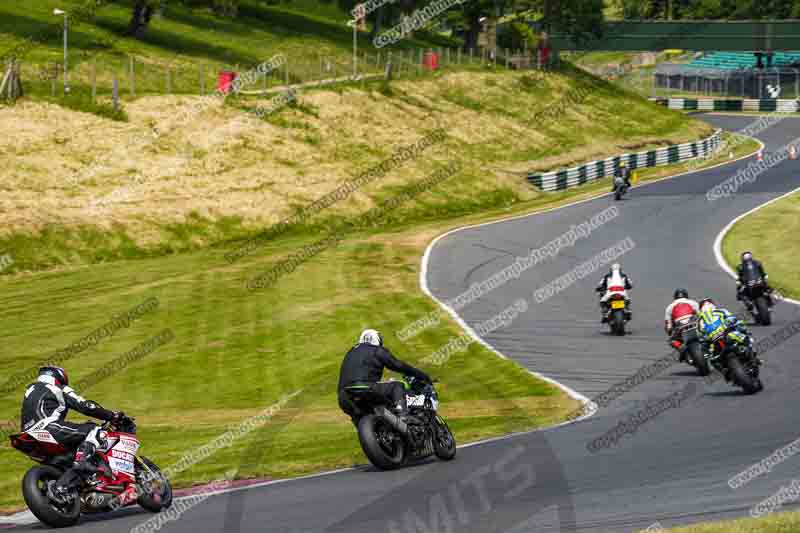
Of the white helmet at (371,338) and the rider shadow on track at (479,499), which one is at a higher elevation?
the white helmet at (371,338)

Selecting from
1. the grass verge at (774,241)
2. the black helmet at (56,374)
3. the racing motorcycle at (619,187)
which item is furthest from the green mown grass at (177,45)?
the black helmet at (56,374)

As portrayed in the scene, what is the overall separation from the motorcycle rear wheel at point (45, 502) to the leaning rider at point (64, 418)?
185 millimetres

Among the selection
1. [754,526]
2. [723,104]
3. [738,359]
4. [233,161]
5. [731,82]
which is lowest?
[738,359]

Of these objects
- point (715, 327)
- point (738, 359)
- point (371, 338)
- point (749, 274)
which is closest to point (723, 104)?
point (749, 274)

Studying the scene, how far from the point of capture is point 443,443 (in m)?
15.7

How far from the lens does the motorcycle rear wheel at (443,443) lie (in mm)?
15633

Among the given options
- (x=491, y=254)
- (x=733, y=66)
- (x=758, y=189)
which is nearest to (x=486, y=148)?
Result: (x=758, y=189)

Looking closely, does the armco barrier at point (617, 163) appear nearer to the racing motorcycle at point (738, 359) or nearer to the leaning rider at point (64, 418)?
the racing motorcycle at point (738, 359)

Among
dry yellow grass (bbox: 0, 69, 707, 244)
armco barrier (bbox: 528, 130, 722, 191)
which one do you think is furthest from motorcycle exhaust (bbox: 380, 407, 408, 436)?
armco barrier (bbox: 528, 130, 722, 191)

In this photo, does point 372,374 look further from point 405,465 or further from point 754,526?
point 754,526

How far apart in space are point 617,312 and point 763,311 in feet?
11.2

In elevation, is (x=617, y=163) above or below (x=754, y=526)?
below

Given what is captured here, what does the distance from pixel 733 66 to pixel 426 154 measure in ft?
263

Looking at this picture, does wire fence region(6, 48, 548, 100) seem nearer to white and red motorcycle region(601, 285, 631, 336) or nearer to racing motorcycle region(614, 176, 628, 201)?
racing motorcycle region(614, 176, 628, 201)
